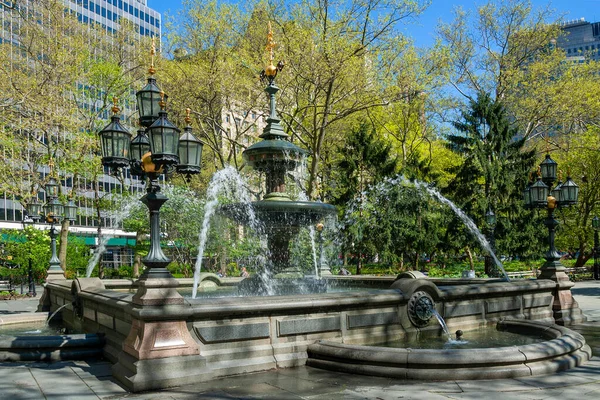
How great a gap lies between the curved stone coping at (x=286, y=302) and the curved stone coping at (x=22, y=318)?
25.6 ft

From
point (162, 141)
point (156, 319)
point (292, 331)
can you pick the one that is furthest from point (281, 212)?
point (156, 319)

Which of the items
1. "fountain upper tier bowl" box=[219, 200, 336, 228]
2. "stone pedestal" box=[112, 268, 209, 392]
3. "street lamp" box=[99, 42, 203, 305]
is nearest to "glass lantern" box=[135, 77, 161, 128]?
"street lamp" box=[99, 42, 203, 305]

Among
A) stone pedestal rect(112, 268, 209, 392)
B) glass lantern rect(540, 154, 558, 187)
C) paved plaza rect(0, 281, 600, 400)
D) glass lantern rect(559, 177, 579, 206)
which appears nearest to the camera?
paved plaza rect(0, 281, 600, 400)

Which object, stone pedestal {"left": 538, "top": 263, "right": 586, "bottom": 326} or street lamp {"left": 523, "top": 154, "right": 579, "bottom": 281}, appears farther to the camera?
street lamp {"left": 523, "top": 154, "right": 579, "bottom": 281}

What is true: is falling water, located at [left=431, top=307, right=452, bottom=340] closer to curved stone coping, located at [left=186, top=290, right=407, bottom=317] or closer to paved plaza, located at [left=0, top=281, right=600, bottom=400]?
curved stone coping, located at [left=186, top=290, right=407, bottom=317]

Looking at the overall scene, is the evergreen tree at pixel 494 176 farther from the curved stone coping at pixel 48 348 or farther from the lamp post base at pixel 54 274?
the curved stone coping at pixel 48 348

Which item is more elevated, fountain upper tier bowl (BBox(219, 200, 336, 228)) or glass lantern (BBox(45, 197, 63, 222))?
glass lantern (BBox(45, 197, 63, 222))

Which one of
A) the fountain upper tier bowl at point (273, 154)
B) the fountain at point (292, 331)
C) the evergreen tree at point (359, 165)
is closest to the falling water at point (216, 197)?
the fountain upper tier bowl at point (273, 154)

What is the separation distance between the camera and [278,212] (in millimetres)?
11398

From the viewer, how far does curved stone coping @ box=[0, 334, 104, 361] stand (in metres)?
8.80

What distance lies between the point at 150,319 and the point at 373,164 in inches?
1171

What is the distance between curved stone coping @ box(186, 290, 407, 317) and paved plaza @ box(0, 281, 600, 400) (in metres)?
0.90

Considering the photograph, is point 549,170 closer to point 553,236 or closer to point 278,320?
point 553,236

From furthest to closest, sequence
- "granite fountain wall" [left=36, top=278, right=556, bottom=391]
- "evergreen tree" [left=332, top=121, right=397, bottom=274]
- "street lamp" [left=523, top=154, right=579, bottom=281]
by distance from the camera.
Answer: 1. "evergreen tree" [left=332, top=121, right=397, bottom=274]
2. "street lamp" [left=523, top=154, right=579, bottom=281]
3. "granite fountain wall" [left=36, top=278, right=556, bottom=391]
